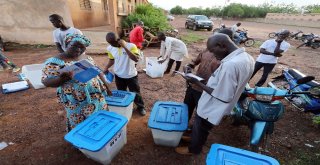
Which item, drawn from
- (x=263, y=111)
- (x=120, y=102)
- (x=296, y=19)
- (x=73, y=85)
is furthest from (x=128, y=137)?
(x=296, y=19)

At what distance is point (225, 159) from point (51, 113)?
10.9 feet

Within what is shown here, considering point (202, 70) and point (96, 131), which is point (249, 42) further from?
point (96, 131)

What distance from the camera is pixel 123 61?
112 inches

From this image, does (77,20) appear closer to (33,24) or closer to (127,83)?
(33,24)

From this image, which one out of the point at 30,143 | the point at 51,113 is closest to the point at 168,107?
the point at 30,143

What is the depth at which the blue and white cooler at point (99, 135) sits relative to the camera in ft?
5.53

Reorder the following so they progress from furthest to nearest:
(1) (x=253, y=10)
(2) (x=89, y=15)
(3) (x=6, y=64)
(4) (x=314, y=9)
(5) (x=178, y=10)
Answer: (5) (x=178, y=10) → (1) (x=253, y=10) → (4) (x=314, y=9) → (2) (x=89, y=15) → (3) (x=6, y=64)

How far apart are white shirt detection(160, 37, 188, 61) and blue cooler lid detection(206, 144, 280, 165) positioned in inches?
142

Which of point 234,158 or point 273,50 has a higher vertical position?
point 273,50

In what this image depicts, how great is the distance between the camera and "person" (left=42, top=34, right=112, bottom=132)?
1748 millimetres

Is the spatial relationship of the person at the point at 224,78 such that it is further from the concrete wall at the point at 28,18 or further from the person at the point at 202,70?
the concrete wall at the point at 28,18

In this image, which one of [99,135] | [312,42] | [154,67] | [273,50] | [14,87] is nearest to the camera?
[99,135]

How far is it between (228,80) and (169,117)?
3.15ft

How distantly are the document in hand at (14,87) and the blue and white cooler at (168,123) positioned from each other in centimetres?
384
